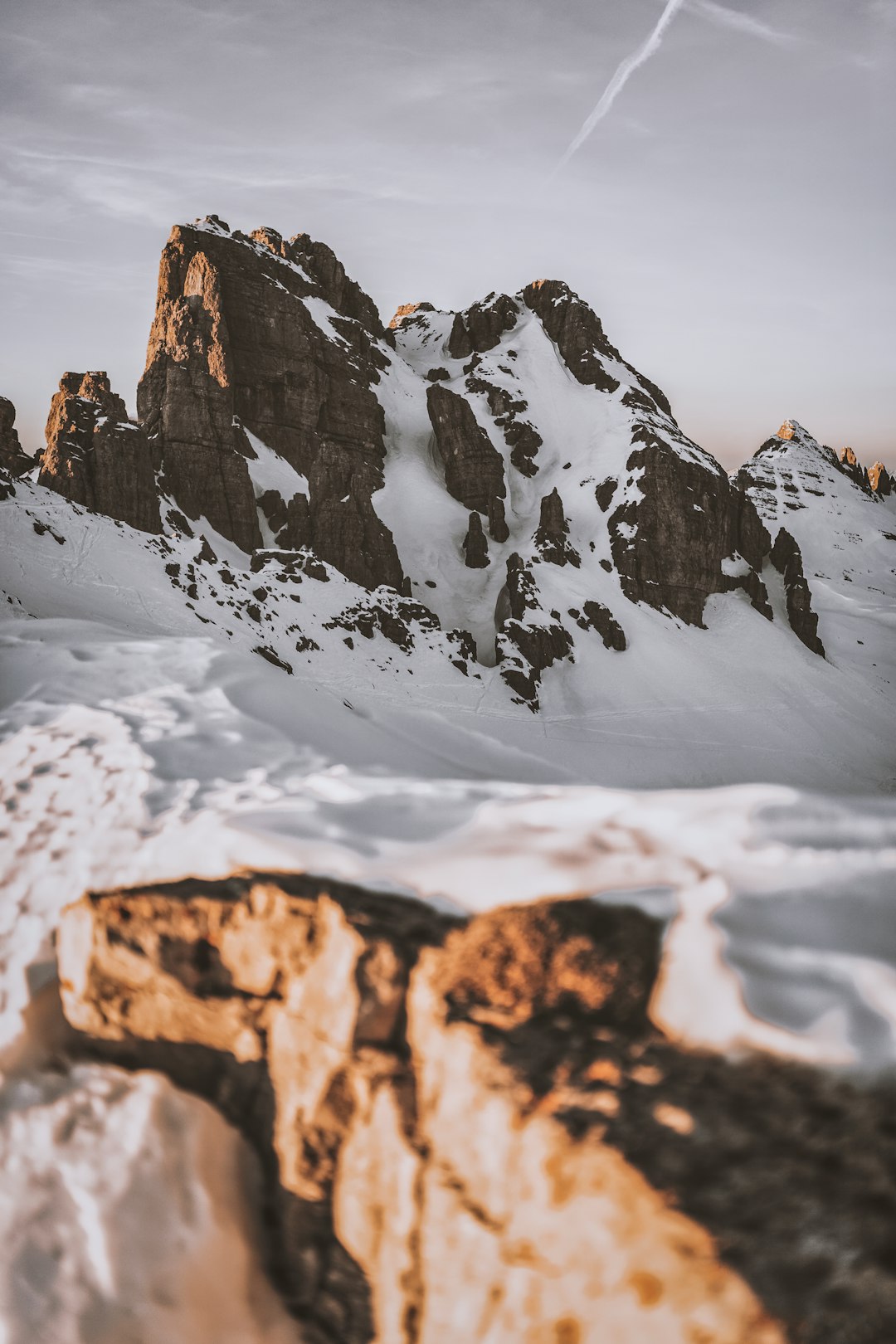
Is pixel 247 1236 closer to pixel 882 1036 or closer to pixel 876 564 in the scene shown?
pixel 882 1036

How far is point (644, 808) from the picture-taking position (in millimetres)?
3109

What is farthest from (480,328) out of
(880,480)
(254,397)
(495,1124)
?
(880,480)

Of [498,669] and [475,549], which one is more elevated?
[475,549]

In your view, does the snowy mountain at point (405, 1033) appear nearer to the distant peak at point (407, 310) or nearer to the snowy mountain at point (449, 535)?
the snowy mountain at point (449, 535)

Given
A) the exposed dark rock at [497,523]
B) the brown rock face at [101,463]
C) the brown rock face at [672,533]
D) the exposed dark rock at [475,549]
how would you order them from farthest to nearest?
the exposed dark rock at [497,523]
the brown rock face at [672,533]
the exposed dark rock at [475,549]
the brown rock face at [101,463]

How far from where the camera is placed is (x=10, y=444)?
37469 mm

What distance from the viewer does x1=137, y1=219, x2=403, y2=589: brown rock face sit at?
4066cm

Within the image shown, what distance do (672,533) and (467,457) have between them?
1632cm

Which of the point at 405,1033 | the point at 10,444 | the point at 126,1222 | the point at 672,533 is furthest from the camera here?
the point at 672,533

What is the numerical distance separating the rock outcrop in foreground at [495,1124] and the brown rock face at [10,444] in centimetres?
4148

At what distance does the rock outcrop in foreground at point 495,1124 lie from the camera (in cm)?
202

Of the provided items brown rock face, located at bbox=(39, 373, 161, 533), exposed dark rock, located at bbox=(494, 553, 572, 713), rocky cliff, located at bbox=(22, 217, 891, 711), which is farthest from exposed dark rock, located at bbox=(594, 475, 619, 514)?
brown rock face, located at bbox=(39, 373, 161, 533)

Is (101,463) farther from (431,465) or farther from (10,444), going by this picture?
(431,465)

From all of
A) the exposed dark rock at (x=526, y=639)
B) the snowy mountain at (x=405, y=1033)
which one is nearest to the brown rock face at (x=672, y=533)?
the exposed dark rock at (x=526, y=639)
